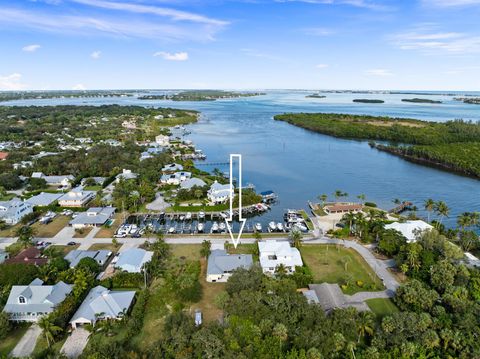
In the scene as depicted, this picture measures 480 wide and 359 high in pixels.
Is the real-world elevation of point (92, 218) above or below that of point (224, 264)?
above

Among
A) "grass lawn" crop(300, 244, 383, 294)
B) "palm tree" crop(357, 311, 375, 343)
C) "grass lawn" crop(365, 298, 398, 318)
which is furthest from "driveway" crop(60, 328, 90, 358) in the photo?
"grass lawn" crop(365, 298, 398, 318)

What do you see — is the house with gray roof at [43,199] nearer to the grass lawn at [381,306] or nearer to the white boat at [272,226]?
the white boat at [272,226]

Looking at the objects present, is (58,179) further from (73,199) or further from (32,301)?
(32,301)

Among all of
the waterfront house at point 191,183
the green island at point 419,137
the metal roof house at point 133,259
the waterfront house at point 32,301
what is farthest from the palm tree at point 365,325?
the green island at point 419,137

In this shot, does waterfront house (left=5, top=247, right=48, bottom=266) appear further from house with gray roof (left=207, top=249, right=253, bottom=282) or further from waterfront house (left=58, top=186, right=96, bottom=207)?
waterfront house (left=58, top=186, right=96, bottom=207)

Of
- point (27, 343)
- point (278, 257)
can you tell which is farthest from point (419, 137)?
point (27, 343)

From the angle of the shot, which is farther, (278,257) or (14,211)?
(14,211)

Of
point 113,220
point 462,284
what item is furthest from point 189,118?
point 462,284

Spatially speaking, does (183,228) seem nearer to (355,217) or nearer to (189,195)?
(189,195)
